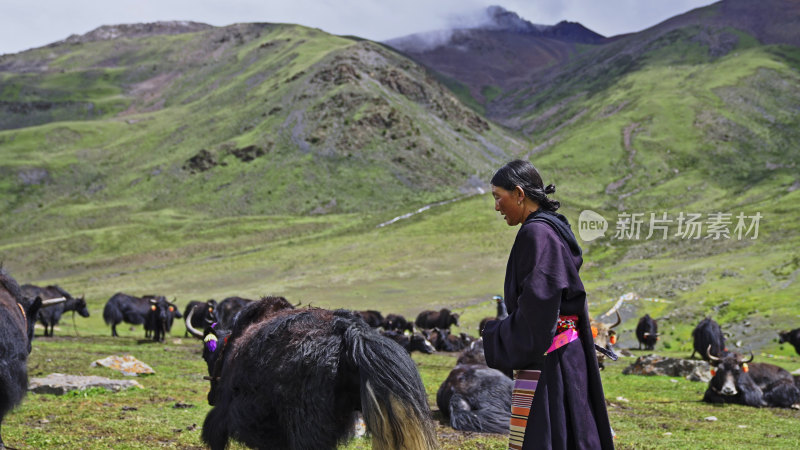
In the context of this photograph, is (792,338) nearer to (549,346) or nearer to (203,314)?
(203,314)

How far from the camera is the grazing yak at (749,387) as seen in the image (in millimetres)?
14797

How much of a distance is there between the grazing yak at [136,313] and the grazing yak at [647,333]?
68.7 ft

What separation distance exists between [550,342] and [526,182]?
1.24 m

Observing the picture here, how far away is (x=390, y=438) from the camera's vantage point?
5.10 meters

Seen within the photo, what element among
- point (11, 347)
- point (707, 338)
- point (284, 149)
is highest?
point (284, 149)

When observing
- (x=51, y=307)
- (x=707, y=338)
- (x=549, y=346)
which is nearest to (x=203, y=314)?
(x=51, y=307)

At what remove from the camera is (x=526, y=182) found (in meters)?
4.86

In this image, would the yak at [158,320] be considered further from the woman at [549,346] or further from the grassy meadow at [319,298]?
the woman at [549,346]

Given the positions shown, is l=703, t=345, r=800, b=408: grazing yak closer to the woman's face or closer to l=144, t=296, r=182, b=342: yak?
the woman's face

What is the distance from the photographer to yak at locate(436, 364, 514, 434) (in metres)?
10.8

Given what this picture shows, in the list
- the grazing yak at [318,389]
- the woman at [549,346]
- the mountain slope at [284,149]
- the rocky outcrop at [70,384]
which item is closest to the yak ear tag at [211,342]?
the grazing yak at [318,389]

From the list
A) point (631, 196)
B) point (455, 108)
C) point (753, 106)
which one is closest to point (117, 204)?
point (455, 108)

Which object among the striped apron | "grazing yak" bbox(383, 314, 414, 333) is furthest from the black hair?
"grazing yak" bbox(383, 314, 414, 333)

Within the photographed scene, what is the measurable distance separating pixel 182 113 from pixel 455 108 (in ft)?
232
